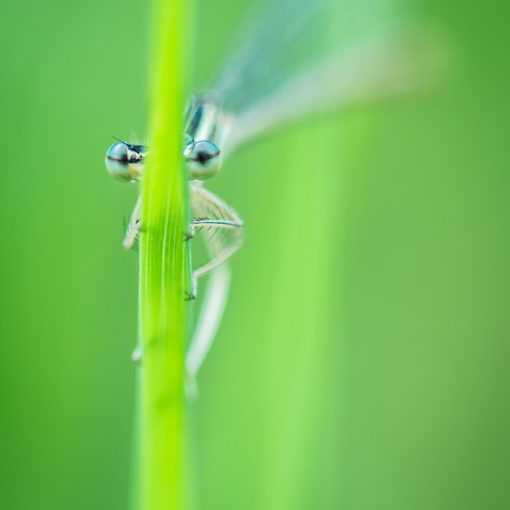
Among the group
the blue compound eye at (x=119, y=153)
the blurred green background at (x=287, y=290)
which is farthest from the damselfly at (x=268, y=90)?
the blurred green background at (x=287, y=290)

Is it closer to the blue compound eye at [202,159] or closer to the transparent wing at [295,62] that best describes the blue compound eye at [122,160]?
the blue compound eye at [202,159]

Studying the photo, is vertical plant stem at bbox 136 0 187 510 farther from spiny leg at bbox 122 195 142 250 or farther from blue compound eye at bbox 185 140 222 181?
blue compound eye at bbox 185 140 222 181

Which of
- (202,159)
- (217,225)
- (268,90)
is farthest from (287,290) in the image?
(268,90)

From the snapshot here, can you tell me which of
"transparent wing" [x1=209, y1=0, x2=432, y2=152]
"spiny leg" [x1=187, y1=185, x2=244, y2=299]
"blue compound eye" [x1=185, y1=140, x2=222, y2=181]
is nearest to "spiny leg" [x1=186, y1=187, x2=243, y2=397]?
"spiny leg" [x1=187, y1=185, x2=244, y2=299]

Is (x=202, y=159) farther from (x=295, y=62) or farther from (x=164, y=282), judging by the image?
(x=295, y=62)

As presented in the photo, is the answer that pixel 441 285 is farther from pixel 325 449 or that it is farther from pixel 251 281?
pixel 325 449

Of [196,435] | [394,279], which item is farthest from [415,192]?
[196,435]
